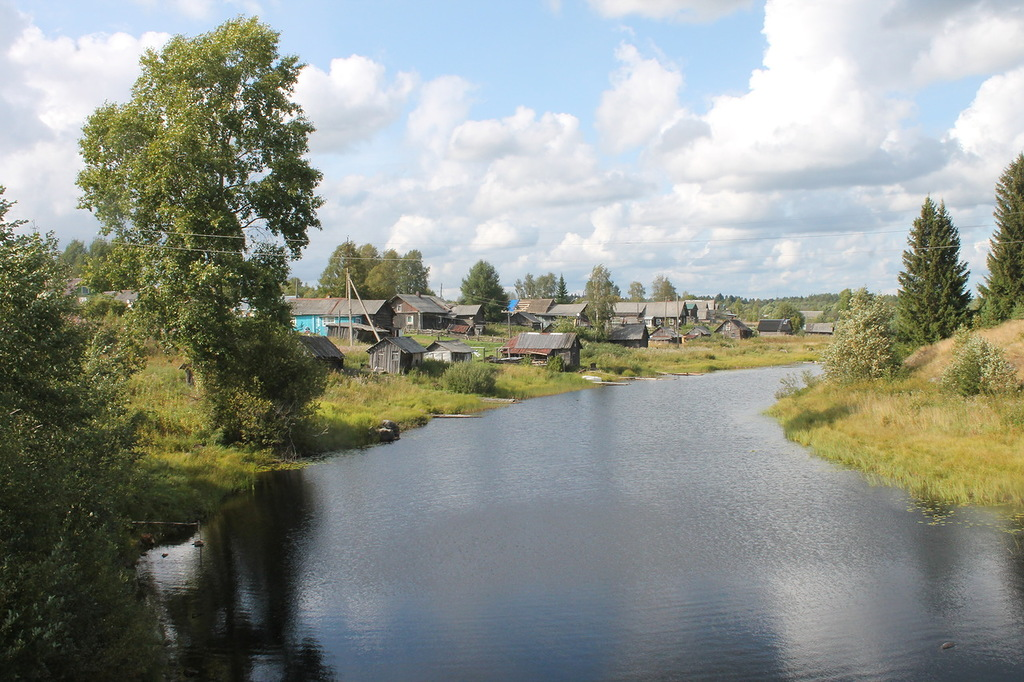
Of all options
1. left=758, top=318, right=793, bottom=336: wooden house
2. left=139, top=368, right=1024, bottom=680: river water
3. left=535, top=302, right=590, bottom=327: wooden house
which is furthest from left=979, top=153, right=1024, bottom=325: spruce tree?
left=758, top=318, right=793, bottom=336: wooden house

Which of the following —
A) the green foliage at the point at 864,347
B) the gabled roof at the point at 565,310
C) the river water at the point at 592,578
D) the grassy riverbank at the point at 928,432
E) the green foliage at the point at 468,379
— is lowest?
the river water at the point at 592,578

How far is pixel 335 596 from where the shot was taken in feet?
57.6

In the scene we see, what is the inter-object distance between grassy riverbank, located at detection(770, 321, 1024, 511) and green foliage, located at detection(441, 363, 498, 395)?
22.9m

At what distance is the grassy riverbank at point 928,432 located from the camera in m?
24.8

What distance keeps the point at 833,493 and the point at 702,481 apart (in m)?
4.84

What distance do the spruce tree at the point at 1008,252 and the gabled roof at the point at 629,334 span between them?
55.0 meters

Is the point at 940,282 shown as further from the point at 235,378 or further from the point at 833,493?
the point at 235,378

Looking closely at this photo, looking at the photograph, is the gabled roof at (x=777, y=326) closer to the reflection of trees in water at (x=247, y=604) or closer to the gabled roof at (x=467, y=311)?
the gabled roof at (x=467, y=311)

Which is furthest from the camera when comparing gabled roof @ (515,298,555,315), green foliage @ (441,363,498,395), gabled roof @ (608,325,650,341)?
gabled roof @ (515,298,555,315)

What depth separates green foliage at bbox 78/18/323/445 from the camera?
92.8 feet

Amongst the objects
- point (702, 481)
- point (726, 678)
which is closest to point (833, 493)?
point (702, 481)

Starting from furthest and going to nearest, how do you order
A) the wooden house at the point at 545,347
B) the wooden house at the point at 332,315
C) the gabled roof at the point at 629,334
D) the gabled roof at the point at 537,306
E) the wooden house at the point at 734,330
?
the gabled roof at the point at 537,306 → the wooden house at the point at 734,330 → the gabled roof at the point at 629,334 → the wooden house at the point at 332,315 → the wooden house at the point at 545,347

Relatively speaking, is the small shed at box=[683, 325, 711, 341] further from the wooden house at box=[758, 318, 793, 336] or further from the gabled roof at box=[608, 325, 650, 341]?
the wooden house at box=[758, 318, 793, 336]

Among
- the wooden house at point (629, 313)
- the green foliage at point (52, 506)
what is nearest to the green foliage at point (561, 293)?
the wooden house at point (629, 313)
